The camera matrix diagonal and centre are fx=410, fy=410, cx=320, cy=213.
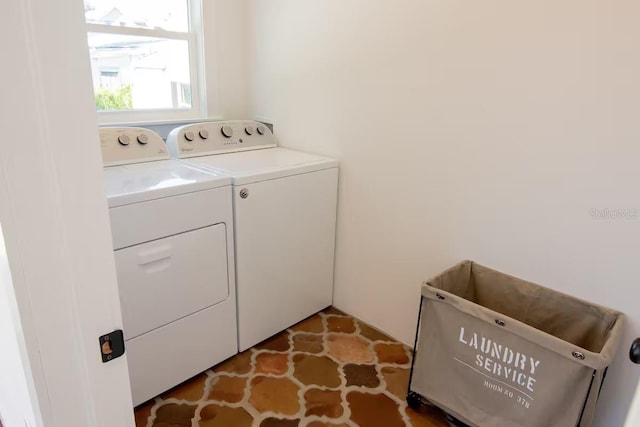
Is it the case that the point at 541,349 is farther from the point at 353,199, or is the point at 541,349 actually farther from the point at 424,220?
the point at 353,199

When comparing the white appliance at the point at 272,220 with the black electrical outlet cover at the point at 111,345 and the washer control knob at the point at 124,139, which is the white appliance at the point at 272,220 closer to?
the washer control knob at the point at 124,139

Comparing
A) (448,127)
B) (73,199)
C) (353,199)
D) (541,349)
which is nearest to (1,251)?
(73,199)

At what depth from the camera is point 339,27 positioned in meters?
2.06

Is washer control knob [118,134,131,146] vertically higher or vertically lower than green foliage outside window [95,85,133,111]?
lower

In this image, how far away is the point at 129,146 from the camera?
6.47 ft

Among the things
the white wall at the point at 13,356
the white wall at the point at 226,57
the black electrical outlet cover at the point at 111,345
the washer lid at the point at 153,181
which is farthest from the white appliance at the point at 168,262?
the black electrical outlet cover at the point at 111,345

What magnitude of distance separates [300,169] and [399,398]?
1.15 meters

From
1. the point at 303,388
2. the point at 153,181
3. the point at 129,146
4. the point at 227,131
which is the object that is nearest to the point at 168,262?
the point at 153,181

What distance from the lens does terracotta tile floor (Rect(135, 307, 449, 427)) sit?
1.67 m

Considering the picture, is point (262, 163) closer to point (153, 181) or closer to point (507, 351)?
point (153, 181)

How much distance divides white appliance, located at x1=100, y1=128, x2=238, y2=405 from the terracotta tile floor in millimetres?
106

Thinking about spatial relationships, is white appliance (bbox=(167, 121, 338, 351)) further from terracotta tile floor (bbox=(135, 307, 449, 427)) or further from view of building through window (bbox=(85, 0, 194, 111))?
view of building through window (bbox=(85, 0, 194, 111))

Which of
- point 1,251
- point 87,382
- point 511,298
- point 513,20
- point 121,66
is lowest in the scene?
point 511,298

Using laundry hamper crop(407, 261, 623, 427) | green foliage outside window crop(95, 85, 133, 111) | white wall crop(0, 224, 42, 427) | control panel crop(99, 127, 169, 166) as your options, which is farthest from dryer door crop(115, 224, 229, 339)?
green foliage outside window crop(95, 85, 133, 111)
